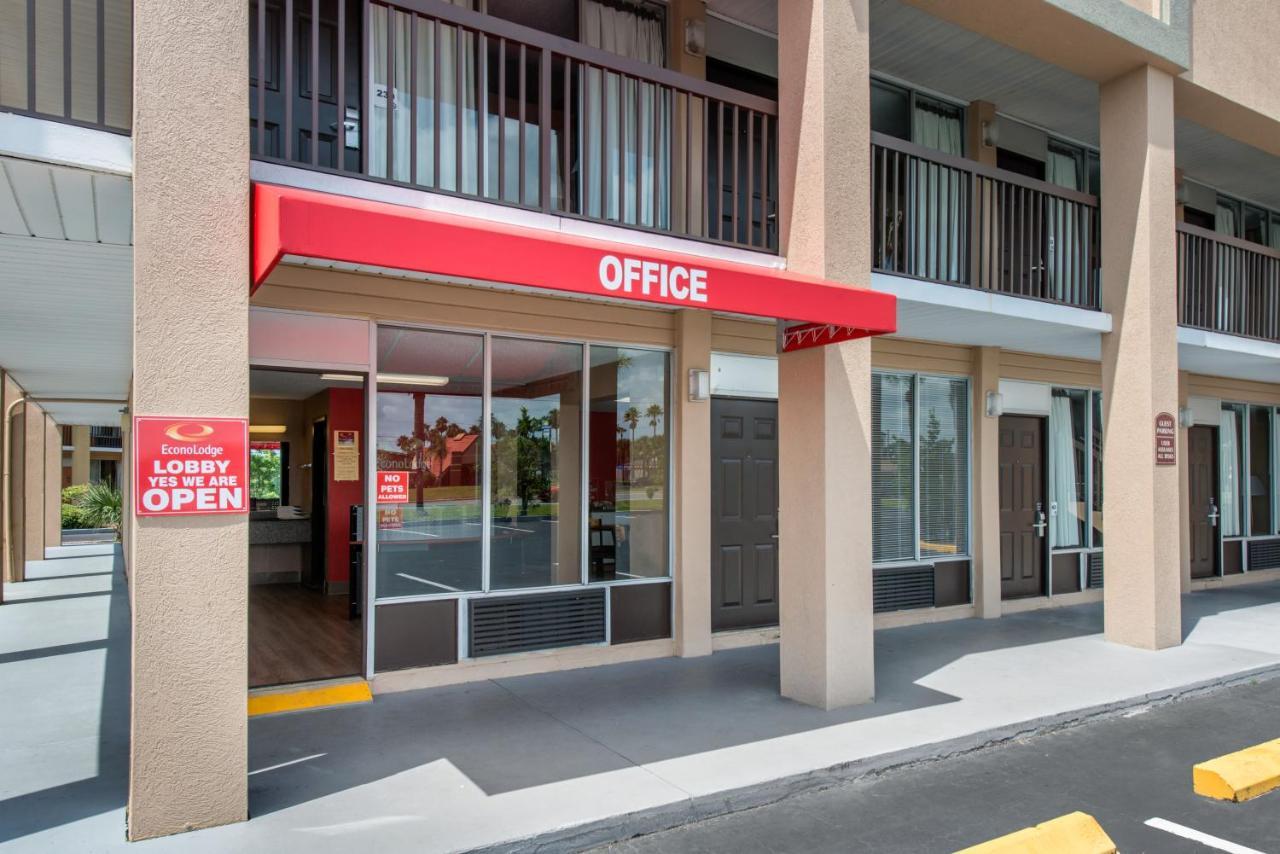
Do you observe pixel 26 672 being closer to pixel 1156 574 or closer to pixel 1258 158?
pixel 1156 574

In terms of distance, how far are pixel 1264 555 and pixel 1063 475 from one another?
563 centimetres

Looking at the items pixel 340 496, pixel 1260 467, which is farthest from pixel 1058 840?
pixel 1260 467

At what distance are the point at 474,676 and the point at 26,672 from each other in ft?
12.8

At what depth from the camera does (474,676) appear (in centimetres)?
687

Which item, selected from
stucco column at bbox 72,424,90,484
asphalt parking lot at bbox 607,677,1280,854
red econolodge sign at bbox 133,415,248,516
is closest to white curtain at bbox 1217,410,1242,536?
asphalt parking lot at bbox 607,677,1280,854

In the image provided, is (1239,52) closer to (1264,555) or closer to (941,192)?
(941,192)

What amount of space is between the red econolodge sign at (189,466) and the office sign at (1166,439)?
8.29 metres

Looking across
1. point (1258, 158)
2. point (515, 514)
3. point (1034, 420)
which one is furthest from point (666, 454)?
point (1258, 158)

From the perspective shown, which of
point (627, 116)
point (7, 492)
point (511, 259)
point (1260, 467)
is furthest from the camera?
point (1260, 467)

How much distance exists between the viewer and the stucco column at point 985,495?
9.96 m

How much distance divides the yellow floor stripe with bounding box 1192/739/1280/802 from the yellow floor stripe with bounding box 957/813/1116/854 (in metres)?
1.20

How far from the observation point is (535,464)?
751 centimetres

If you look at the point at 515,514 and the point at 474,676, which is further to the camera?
the point at 515,514

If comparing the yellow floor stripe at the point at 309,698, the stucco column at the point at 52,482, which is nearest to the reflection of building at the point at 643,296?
the yellow floor stripe at the point at 309,698
